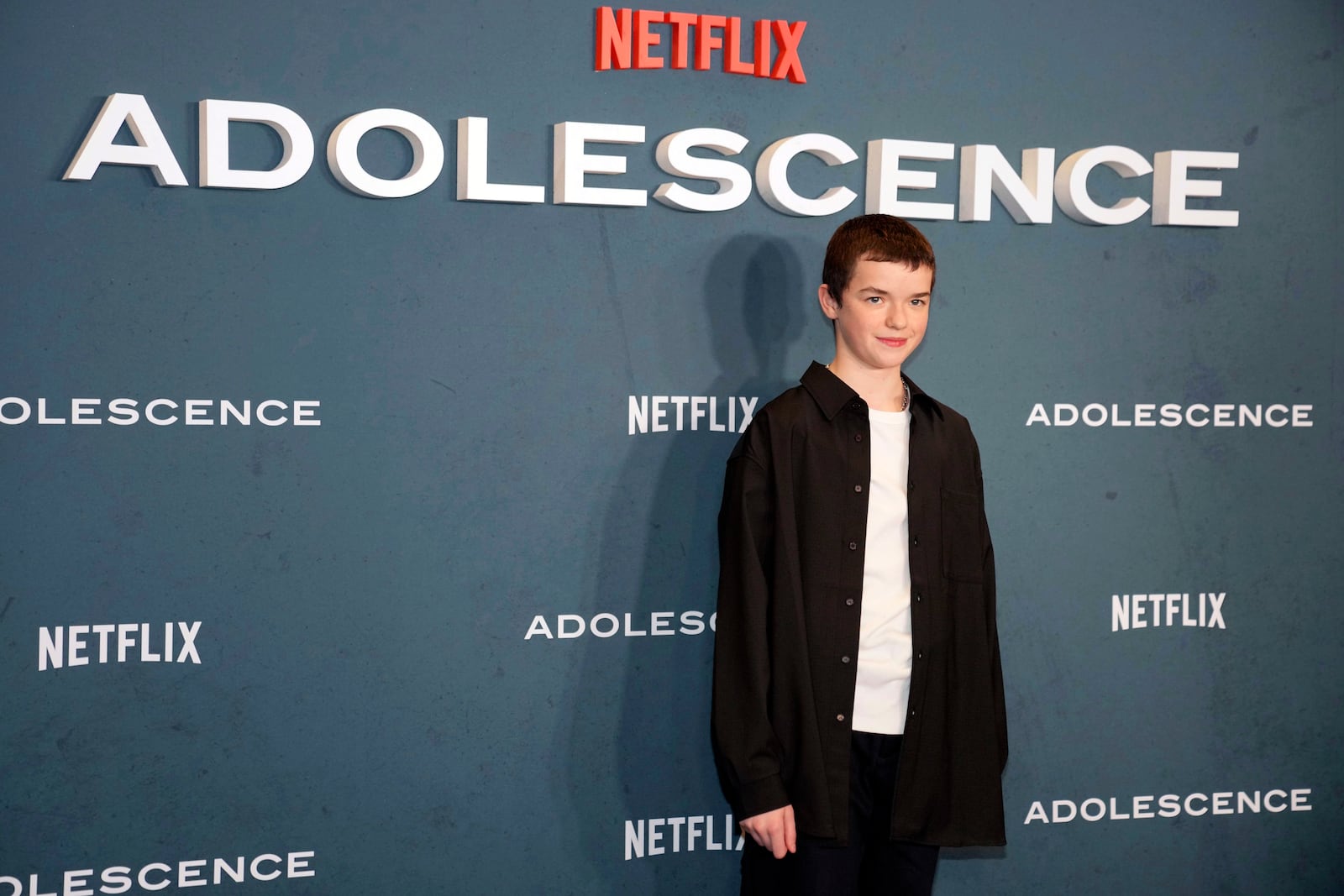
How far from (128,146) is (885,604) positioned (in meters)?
1.59

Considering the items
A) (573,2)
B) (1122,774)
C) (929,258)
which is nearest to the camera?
(929,258)

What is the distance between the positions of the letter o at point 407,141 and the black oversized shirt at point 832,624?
2.65 ft

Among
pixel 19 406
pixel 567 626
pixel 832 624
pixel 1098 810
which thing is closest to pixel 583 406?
pixel 567 626

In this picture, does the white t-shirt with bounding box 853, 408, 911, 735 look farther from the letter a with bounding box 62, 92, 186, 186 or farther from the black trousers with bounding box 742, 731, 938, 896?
the letter a with bounding box 62, 92, 186, 186

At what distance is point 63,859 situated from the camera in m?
2.26

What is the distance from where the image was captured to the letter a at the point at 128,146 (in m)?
2.19

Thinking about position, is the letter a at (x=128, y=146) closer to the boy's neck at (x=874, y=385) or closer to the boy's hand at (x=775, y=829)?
the boy's neck at (x=874, y=385)

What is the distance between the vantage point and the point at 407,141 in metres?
2.38

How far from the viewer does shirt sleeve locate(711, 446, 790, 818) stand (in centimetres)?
203

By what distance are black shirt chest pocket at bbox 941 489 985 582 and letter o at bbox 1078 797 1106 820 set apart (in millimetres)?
828

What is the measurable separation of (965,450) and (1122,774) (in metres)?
1.00

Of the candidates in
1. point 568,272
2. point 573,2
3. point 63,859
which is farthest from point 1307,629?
point 63,859

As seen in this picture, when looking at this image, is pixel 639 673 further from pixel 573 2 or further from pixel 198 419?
pixel 573 2

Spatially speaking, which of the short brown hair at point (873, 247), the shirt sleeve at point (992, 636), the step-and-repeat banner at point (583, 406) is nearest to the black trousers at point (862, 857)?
the shirt sleeve at point (992, 636)
